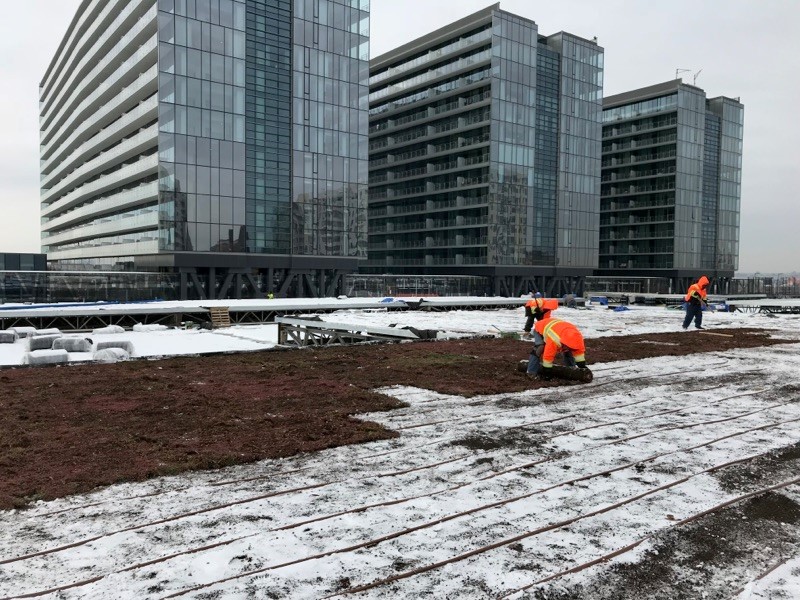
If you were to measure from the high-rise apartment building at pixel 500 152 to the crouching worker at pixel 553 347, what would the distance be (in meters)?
55.5

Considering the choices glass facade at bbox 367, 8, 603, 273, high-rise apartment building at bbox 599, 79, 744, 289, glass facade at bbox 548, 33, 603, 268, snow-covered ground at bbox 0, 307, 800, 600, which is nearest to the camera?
snow-covered ground at bbox 0, 307, 800, 600

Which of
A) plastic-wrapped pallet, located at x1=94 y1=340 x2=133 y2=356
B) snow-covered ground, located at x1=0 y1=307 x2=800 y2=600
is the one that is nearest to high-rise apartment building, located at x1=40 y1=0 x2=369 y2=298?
plastic-wrapped pallet, located at x1=94 y1=340 x2=133 y2=356

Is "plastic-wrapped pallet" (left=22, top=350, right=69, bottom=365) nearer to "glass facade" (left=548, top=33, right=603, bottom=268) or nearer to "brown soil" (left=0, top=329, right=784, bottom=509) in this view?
"brown soil" (left=0, top=329, right=784, bottom=509)

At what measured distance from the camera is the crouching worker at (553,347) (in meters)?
12.1

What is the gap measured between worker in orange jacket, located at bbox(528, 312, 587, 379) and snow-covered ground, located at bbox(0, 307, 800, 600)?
7.54 feet

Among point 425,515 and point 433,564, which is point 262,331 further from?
point 433,564

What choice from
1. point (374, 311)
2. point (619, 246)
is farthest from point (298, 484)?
point (619, 246)

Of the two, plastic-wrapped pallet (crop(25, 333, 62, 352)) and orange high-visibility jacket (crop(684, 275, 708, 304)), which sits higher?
orange high-visibility jacket (crop(684, 275, 708, 304))

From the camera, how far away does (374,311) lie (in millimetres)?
36969

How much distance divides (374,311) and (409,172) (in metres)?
46.5

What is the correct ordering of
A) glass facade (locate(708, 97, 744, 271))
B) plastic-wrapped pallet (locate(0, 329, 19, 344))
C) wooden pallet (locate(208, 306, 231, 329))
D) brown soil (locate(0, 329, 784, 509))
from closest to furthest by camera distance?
1. brown soil (locate(0, 329, 784, 509))
2. plastic-wrapped pallet (locate(0, 329, 19, 344))
3. wooden pallet (locate(208, 306, 231, 329))
4. glass facade (locate(708, 97, 744, 271))

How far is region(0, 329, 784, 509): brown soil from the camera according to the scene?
23.6ft

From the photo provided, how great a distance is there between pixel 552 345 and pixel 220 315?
2150 centimetres

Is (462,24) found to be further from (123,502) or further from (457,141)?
(123,502)
